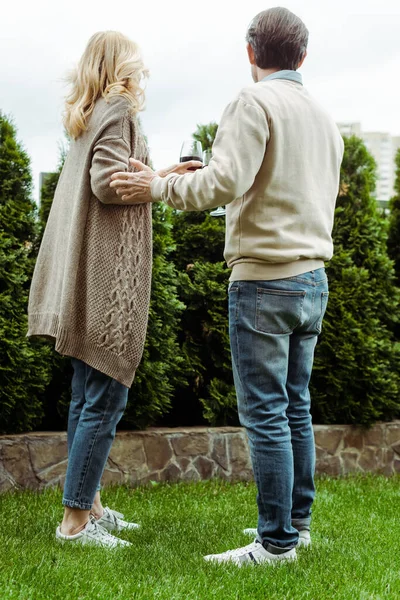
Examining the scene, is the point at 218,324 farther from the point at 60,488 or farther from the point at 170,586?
the point at 170,586

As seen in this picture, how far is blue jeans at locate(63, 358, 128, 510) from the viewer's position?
329cm

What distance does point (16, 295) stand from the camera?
4883mm

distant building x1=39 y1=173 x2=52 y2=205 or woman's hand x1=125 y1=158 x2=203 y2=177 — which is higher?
woman's hand x1=125 y1=158 x2=203 y2=177

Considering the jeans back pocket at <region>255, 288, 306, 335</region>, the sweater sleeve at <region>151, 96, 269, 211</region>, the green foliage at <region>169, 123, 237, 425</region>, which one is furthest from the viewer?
the green foliage at <region>169, 123, 237, 425</region>

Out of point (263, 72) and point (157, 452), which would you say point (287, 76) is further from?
point (157, 452)

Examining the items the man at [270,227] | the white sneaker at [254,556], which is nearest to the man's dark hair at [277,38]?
the man at [270,227]

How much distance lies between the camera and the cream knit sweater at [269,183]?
2789mm

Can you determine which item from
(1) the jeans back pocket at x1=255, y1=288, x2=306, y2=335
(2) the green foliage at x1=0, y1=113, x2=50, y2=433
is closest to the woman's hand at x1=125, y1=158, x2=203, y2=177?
(1) the jeans back pocket at x1=255, y1=288, x2=306, y2=335

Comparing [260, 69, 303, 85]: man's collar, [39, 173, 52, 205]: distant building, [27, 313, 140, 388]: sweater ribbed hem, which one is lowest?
[27, 313, 140, 388]: sweater ribbed hem

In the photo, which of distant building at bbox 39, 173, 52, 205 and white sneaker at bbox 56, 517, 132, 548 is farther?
distant building at bbox 39, 173, 52, 205

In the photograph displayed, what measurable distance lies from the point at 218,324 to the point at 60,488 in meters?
1.65

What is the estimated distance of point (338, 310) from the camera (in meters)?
5.82

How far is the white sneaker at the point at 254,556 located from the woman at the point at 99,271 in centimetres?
53

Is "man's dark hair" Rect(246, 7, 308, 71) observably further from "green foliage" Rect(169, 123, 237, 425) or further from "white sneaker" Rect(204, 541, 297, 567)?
"green foliage" Rect(169, 123, 237, 425)
